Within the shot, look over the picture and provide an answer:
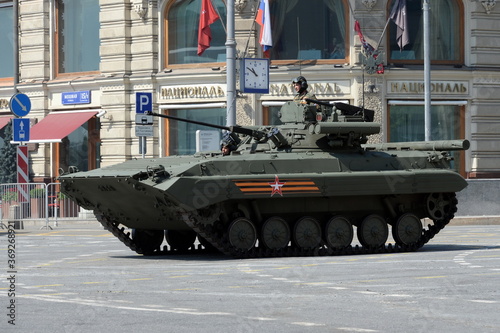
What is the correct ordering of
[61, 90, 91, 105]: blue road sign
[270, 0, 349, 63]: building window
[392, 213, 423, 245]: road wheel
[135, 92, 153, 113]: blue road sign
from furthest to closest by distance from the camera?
1. [61, 90, 91, 105]: blue road sign
2. [270, 0, 349, 63]: building window
3. [135, 92, 153, 113]: blue road sign
4. [392, 213, 423, 245]: road wheel

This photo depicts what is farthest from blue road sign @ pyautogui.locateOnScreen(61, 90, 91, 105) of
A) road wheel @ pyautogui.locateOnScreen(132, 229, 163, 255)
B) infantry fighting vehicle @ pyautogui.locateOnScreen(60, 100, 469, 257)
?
road wheel @ pyautogui.locateOnScreen(132, 229, 163, 255)

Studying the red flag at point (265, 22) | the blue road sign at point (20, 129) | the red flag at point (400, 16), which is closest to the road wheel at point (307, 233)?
the blue road sign at point (20, 129)

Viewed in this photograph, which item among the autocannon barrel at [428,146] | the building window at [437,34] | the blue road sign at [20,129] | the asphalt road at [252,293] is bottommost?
the asphalt road at [252,293]

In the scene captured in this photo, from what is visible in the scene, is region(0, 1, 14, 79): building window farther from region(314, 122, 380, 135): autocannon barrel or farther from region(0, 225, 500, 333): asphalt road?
region(314, 122, 380, 135): autocannon barrel

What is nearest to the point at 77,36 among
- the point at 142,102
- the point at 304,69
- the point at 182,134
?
the point at 182,134

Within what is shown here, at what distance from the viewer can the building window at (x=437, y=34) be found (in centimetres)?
3412

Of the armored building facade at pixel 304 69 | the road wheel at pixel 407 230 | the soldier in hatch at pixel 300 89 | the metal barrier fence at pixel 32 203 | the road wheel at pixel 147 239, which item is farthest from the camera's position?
the armored building facade at pixel 304 69

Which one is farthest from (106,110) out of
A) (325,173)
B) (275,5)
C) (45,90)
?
(325,173)

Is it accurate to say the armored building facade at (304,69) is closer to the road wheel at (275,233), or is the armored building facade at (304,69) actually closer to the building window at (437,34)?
the building window at (437,34)

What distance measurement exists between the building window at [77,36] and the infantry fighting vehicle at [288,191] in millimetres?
16517

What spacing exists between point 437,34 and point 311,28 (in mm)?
3805

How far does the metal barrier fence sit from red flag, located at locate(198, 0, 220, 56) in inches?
250

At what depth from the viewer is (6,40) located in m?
39.6

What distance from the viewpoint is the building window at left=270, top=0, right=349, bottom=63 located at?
33750 millimetres
